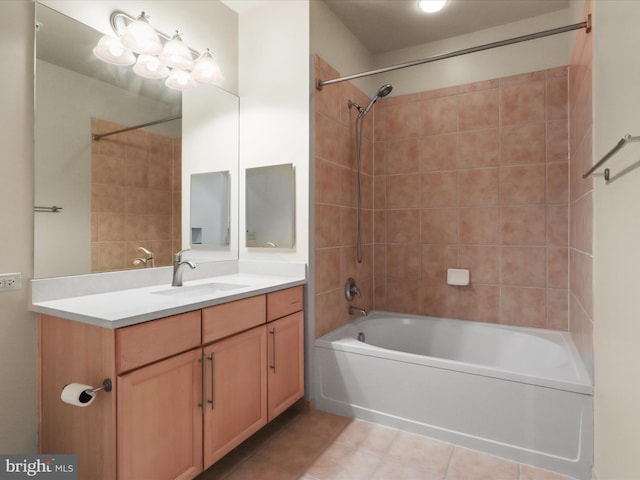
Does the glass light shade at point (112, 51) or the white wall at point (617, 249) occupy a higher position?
the glass light shade at point (112, 51)

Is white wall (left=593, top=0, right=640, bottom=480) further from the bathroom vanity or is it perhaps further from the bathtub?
the bathroom vanity

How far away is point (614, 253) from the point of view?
135 centimetres

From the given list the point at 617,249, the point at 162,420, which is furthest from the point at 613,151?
the point at 162,420

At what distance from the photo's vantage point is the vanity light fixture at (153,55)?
1841 millimetres

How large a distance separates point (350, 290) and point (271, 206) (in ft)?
2.88

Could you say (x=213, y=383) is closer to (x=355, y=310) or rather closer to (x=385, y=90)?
(x=355, y=310)

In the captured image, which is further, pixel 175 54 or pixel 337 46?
pixel 337 46

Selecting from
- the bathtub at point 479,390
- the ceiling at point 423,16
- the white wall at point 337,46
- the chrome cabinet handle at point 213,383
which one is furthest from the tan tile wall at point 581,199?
the chrome cabinet handle at point 213,383

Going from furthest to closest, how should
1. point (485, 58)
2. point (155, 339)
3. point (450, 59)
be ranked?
point (450, 59) < point (485, 58) < point (155, 339)

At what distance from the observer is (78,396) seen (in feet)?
4.04

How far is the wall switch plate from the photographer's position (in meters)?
1.45

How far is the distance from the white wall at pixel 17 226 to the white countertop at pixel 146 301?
0.12 metres

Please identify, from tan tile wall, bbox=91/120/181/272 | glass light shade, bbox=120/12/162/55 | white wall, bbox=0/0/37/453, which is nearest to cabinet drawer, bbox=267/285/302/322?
tan tile wall, bbox=91/120/181/272

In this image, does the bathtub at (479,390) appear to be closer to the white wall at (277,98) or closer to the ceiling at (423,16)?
the white wall at (277,98)
